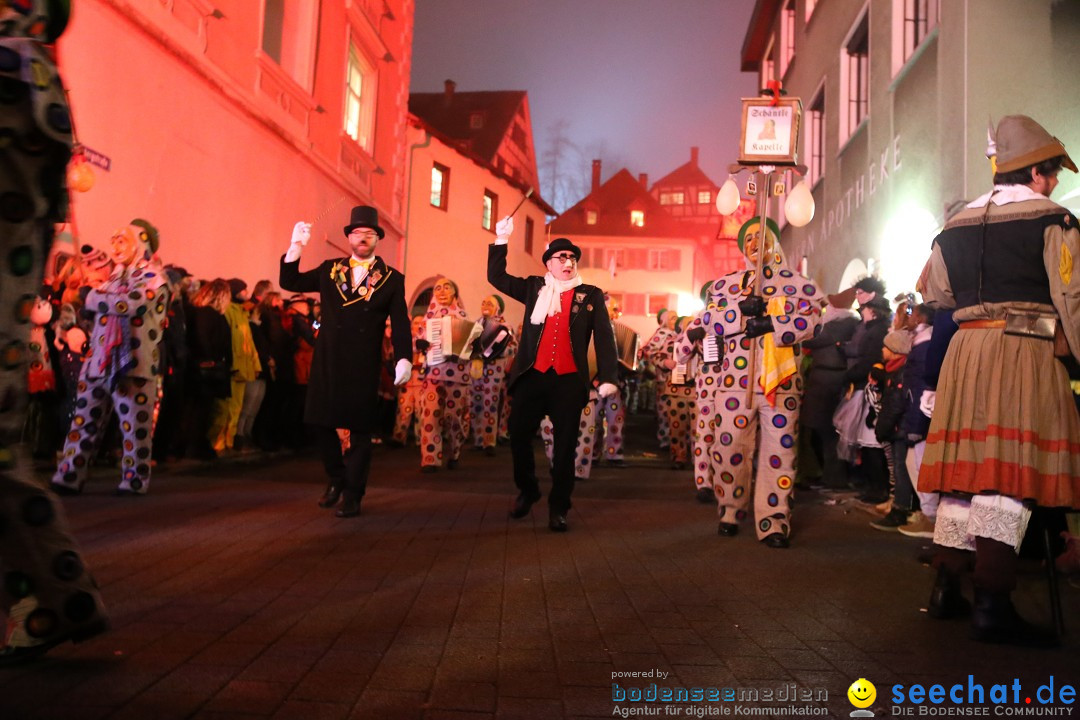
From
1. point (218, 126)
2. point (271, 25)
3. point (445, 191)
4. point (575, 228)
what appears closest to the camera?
point (218, 126)

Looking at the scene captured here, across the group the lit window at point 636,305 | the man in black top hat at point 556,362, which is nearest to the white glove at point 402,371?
the man in black top hat at point 556,362

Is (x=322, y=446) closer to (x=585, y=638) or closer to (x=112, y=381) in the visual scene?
(x=112, y=381)

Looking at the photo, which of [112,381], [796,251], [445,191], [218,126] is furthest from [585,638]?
[445,191]

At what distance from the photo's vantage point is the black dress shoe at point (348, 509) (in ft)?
20.9

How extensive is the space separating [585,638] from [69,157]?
8.31ft

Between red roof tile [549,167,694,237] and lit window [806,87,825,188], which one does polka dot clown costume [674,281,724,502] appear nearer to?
lit window [806,87,825,188]

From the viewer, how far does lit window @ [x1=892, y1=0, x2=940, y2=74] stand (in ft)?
40.5

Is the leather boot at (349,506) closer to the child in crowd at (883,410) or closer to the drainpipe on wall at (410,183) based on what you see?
the child in crowd at (883,410)

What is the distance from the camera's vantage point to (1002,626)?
11.8 feet

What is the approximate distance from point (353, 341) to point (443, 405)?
4326mm

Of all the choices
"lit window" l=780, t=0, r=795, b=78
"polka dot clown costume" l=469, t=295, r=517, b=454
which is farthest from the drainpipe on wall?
"polka dot clown costume" l=469, t=295, r=517, b=454

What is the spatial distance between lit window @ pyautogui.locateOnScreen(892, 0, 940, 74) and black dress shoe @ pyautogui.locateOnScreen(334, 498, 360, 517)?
1032cm

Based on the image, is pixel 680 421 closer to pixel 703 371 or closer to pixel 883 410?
pixel 883 410

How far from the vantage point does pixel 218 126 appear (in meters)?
12.9
